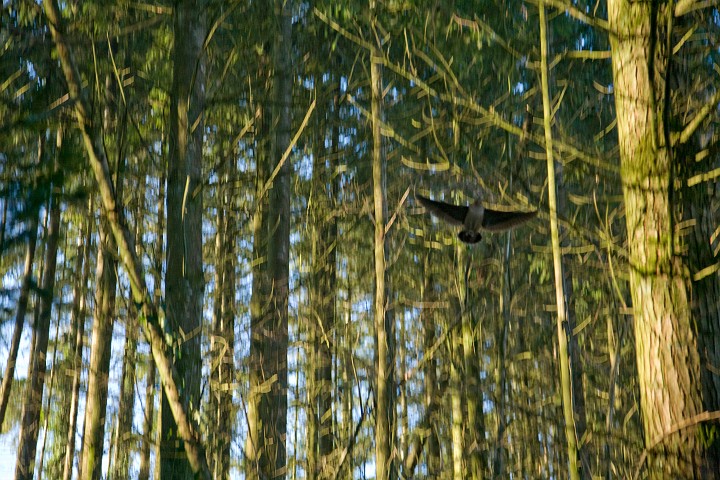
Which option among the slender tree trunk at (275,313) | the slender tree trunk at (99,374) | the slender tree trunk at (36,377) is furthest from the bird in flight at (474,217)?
the slender tree trunk at (36,377)

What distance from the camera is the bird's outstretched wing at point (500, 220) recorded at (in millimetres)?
5586

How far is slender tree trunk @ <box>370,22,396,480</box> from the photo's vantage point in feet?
22.8

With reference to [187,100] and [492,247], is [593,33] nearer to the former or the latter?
[492,247]

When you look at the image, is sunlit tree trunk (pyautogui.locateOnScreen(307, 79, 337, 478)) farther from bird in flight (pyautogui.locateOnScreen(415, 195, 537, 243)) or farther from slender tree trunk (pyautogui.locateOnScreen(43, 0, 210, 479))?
slender tree trunk (pyautogui.locateOnScreen(43, 0, 210, 479))

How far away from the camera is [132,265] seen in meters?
3.77

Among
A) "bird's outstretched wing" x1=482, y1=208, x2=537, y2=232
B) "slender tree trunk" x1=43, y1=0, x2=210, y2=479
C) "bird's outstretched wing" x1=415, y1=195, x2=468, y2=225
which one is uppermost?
"bird's outstretched wing" x1=415, y1=195, x2=468, y2=225

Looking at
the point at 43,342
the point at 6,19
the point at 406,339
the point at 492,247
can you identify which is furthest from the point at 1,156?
the point at 406,339

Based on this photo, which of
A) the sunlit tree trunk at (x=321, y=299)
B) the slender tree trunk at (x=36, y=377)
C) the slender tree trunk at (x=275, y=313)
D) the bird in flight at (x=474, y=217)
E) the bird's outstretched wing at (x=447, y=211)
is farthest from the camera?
the slender tree trunk at (x=36, y=377)

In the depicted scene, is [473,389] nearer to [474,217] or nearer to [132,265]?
[474,217]

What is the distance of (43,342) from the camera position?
1216 cm

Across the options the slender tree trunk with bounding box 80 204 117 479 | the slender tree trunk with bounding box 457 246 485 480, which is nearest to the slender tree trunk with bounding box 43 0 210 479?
the slender tree trunk with bounding box 457 246 485 480

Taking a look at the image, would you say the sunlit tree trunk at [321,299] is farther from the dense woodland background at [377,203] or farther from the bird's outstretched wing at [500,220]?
the bird's outstretched wing at [500,220]

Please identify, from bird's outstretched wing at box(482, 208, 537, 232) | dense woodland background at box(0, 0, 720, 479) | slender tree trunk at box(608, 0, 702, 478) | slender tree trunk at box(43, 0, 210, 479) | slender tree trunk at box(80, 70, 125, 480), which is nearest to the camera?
slender tree trunk at box(43, 0, 210, 479)

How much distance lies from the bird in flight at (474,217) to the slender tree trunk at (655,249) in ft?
4.12
